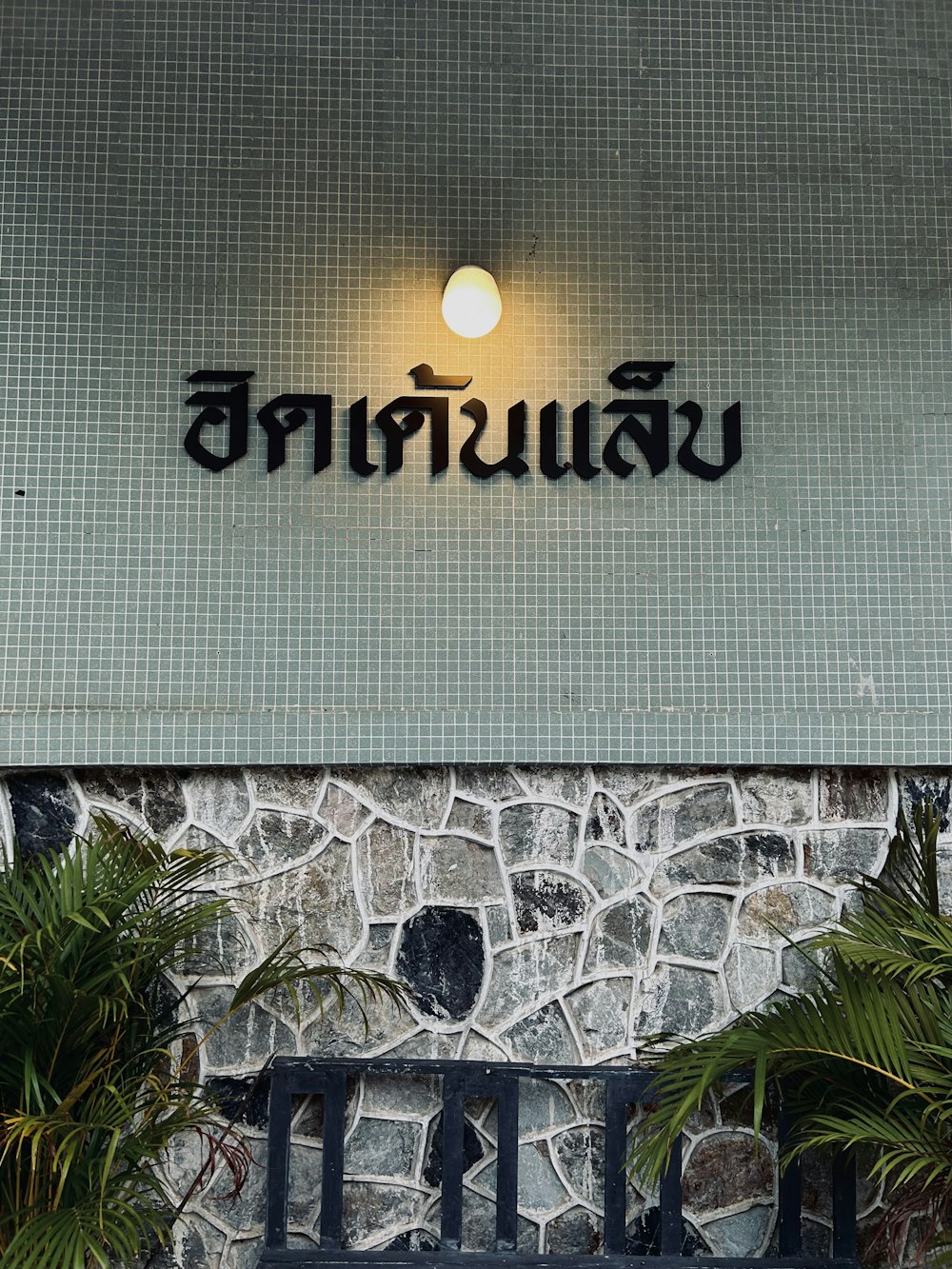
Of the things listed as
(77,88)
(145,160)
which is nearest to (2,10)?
(77,88)

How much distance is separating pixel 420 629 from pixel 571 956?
0.87 m

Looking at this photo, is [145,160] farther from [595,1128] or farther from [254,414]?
[595,1128]

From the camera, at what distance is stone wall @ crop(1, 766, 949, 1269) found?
2.74 m

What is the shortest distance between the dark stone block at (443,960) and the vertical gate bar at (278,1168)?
1.27 ft

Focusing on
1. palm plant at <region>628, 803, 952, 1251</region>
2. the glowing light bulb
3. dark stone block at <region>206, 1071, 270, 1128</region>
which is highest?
the glowing light bulb

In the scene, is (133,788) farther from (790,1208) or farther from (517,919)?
(790,1208)

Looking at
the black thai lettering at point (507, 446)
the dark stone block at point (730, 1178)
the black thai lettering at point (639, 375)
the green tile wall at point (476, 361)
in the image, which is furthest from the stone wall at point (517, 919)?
the black thai lettering at point (639, 375)

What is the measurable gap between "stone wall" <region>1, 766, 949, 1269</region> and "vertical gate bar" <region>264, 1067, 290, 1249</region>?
3.8 inches

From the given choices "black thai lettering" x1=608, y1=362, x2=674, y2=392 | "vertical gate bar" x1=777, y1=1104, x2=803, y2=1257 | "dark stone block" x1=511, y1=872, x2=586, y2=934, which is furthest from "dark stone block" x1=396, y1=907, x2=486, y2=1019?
"black thai lettering" x1=608, y1=362, x2=674, y2=392

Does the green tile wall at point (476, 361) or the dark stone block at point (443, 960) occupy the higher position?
the green tile wall at point (476, 361)

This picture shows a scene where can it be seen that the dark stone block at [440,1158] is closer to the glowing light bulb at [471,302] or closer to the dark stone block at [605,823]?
the dark stone block at [605,823]

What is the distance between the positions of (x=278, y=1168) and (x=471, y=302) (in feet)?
6.69

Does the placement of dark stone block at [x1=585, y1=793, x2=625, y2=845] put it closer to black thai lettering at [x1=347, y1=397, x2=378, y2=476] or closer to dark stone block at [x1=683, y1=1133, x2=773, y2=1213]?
dark stone block at [x1=683, y1=1133, x2=773, y2=1213]

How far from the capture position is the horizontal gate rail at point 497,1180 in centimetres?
260
